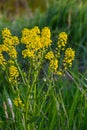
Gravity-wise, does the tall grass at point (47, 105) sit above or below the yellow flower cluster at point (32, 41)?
below

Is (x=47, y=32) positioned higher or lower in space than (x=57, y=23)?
lower

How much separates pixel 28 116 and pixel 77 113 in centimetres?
36

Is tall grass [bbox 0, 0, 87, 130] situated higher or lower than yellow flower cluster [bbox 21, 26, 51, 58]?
lower

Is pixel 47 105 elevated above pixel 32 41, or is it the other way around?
pixel 32 41

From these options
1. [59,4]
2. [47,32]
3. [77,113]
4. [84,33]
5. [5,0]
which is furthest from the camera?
[5,0]

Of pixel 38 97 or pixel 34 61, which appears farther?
pixel 38 97

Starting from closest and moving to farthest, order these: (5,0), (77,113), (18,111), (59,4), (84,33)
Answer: (18,111) < (77,113) < (84,33) < (59,4) < (5,0)

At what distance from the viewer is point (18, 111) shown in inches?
85.7

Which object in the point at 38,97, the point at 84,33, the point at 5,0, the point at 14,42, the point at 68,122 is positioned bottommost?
the point at 68,122

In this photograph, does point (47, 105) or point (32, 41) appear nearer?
point (32, 41)

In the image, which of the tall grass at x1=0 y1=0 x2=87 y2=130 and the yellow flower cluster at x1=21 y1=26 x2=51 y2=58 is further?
the tall grass at x1=0 y1=0 x2=87 y2=130

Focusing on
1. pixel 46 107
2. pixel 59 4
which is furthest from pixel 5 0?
pixel 46 107

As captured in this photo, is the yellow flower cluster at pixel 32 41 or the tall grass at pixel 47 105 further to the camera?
the tall grass at pixel 47 105

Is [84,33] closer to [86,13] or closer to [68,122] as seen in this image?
[86,13]
